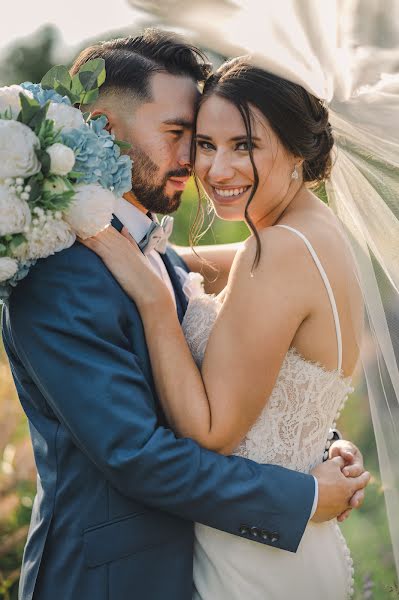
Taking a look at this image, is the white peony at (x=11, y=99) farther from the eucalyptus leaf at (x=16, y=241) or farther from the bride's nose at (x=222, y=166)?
the bride's nose at (x=222, y=166)

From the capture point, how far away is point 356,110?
263cm

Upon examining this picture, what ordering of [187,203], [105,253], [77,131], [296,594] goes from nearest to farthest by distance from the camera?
[77,131] → [105,253] → [296,594] → [187,203]

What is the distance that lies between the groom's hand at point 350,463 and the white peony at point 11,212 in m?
1.55

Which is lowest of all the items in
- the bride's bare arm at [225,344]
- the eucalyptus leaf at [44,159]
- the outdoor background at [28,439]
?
the outdoor background at [28,439]

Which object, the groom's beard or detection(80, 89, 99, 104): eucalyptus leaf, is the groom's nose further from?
detection(80, 89, 99, 104): eucalyptus leaf

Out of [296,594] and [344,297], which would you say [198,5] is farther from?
[296,594]

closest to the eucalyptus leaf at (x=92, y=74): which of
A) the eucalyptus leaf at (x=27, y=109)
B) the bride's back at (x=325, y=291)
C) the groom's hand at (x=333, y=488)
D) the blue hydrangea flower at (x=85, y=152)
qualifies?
the blue hydrangea flower at (x=85, y=152)

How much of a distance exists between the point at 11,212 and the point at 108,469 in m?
0.89

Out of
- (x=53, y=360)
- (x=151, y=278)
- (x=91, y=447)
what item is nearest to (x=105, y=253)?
(x=151, y=278)

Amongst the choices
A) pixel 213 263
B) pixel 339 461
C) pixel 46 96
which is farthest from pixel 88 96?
pixel 339 461

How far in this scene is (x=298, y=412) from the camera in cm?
291

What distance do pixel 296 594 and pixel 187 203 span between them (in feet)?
12.5

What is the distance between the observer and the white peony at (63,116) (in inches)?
94.9

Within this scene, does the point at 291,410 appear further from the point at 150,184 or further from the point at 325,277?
the point at 150,184
